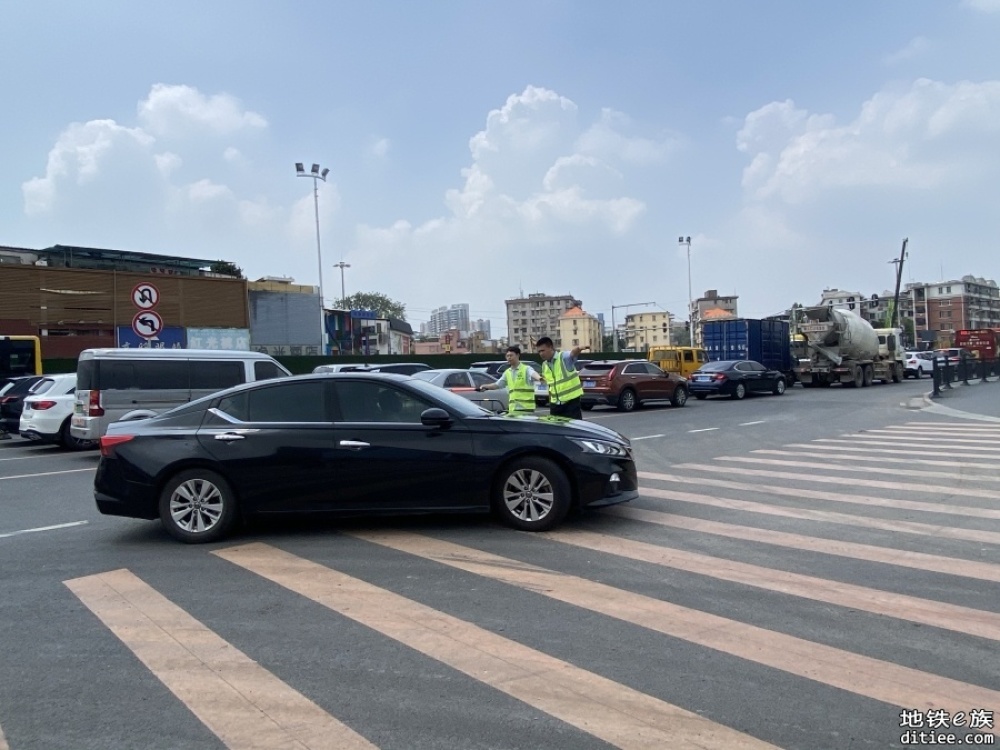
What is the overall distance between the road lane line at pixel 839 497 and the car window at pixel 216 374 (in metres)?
7.69

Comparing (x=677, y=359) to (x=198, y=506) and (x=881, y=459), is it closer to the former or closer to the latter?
(x=881, y=459)

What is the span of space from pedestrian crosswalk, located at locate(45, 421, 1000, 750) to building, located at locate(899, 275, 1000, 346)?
449 ft

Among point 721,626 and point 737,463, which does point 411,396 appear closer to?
point 721,626

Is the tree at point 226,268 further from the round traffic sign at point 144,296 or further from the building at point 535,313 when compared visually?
the building at point 535,313

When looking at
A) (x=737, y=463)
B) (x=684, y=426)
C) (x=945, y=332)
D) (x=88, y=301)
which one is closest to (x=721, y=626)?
(x=737, y=463)

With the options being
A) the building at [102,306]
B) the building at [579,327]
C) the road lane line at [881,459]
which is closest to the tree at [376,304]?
the building at [579,327]

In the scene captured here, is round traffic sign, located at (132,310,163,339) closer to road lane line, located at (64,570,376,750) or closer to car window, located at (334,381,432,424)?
car window, located at (334,381,432,424)

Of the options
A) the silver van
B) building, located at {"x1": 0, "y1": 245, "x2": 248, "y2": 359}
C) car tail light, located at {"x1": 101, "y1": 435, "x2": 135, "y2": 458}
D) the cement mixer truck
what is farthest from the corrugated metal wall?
car tail light, located at {"x1": 101, "y1": 435, "x2": 135, "y2": 458}

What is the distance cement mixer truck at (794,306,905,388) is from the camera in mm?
33250

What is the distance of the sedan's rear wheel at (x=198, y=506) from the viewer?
22.5 ft

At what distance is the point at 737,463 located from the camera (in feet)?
37.3

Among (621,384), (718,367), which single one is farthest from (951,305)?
(621,384)

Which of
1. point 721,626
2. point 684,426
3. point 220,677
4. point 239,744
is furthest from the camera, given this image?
point 684,426

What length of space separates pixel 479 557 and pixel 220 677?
251cm
